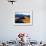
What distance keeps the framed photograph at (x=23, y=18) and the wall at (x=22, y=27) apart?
0.53ft

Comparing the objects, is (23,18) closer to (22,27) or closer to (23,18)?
(23,18)

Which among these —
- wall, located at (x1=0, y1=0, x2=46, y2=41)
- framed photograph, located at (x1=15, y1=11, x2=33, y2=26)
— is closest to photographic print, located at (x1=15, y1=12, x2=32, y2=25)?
framed photograph, located at (x1=15, y1=11, x2=33, y2=26)

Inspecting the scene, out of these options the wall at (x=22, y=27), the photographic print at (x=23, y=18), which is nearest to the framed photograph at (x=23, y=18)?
the photographic print at (x=23, y=18)

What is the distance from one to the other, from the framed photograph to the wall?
0.53 ft

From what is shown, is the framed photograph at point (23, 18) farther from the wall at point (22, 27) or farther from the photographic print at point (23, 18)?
the wall at point (22, 27)

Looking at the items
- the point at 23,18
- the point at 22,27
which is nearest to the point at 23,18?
the point at 23,18

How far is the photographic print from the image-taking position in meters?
5.51

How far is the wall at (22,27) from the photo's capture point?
5516mm

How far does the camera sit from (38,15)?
5574 millimetres

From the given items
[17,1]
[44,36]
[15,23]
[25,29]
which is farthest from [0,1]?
[44,36]

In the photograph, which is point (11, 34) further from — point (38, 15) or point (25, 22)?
point (38, 15)

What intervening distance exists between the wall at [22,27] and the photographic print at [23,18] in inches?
6.4

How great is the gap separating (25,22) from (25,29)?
0.28m

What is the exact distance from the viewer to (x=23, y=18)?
5.53 metres
